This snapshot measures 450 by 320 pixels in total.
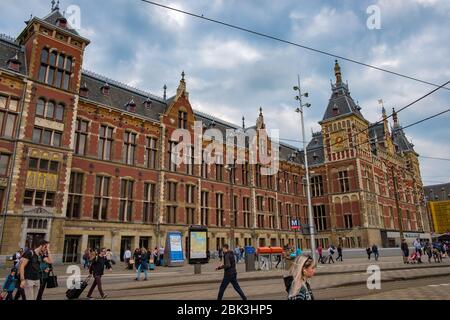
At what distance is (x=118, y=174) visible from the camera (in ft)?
94.5

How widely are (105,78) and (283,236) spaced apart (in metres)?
30.3

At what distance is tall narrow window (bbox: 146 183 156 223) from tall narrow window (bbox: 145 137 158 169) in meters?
2.00

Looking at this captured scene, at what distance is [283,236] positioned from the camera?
146ft

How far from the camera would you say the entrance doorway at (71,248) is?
2484cm

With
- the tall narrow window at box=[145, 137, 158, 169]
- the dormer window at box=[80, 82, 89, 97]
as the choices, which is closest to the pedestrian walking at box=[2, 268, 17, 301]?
the dormer window at box=[80, 82, 89, 97]

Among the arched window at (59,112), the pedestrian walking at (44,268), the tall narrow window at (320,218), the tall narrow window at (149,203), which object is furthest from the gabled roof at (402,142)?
the pedestrian walking at (44,268)

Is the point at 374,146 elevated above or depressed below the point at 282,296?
above

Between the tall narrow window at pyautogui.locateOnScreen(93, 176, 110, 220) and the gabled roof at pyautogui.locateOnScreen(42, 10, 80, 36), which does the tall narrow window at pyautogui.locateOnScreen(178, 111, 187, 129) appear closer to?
the tall narrow window at pyautogui.locateOnScreen(93, 176, 110, 220)

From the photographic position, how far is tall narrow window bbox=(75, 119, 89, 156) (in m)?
27.0

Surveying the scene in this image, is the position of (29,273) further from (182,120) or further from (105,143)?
(182,120)

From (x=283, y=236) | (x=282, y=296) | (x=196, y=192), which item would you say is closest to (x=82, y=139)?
(x=196, y=192)

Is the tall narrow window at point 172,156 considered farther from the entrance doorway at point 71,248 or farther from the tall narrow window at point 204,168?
the entrance doorway at point 71,248
